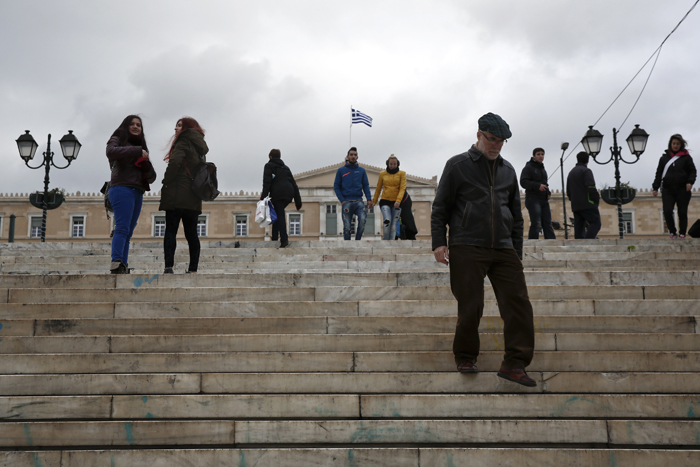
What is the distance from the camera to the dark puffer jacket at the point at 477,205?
3.48 metres

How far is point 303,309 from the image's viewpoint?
4598 millimetres

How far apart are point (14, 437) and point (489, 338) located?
2.96 metres

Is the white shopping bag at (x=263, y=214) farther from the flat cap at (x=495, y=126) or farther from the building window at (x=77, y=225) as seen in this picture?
the building window at (x=77, y=225)

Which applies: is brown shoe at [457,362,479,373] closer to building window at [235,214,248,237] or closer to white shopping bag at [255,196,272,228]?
white shopping bag at [255,196,272,228]

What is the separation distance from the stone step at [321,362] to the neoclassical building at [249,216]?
121 ft

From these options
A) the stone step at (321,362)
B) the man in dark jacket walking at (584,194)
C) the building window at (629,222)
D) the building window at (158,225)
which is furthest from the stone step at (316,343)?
the building window at (629,222)

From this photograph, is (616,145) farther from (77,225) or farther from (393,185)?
(77,225)

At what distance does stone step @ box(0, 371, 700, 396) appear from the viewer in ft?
11.3

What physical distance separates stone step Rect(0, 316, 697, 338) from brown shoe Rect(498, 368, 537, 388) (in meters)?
0.81

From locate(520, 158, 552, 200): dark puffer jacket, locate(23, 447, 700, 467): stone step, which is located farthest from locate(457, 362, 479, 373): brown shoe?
locate(520, 158, 552, 200): dark puffer jacket

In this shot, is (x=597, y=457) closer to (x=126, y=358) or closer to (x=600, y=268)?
(x=126, y=358)

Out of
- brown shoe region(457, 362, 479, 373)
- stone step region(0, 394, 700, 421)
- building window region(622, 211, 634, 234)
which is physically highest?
building window region(622, 211, 634, 234)

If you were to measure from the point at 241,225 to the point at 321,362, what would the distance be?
39.3m

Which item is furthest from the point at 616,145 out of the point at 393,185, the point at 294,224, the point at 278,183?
the point at 294,224
